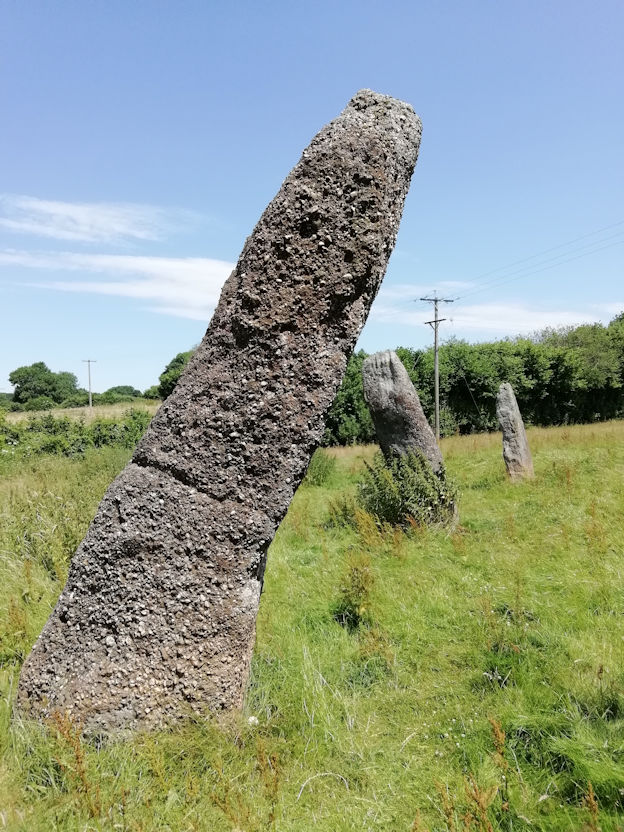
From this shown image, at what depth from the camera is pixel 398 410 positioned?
8.12 metres

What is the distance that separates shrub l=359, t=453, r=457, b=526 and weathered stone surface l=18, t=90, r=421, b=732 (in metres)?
4.73

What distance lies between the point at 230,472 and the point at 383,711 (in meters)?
1.68

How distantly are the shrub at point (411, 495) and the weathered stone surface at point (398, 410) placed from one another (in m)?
0.19

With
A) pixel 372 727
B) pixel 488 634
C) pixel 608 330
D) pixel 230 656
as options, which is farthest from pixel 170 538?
pixel 608 330

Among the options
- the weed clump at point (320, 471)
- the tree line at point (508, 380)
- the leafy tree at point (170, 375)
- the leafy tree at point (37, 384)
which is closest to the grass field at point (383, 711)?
the weed clump at point (320, 471)

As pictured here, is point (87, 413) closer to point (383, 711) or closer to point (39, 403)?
point (383, 711)

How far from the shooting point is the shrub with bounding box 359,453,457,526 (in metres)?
7.57

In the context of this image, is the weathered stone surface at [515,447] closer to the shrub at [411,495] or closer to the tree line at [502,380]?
the shrub at [411,495]

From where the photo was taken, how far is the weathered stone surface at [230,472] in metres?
2.87

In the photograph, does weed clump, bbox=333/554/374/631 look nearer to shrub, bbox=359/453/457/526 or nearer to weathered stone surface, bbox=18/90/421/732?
weathered stone surface, bbox=18/90/421/732

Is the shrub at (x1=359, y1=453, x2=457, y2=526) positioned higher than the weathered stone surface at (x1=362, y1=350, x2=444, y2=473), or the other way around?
the weathered stone surface at (x1=362, y1=350, x2=444, y2=473)

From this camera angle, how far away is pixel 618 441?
14492mm

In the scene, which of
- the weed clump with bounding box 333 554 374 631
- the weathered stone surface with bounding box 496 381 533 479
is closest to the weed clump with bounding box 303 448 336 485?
the weathered stone surface with bounding box 496 381 533 479

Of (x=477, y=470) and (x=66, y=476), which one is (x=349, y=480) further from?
(x=66, y=476)
